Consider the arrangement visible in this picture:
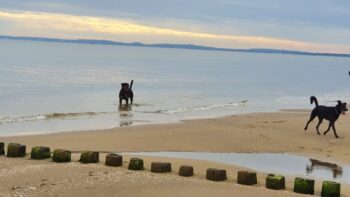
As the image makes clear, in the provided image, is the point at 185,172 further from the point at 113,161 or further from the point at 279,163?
the point at 279,163

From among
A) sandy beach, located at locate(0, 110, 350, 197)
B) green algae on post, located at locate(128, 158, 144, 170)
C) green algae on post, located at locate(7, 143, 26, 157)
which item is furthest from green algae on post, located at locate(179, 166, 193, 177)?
green algae on post, located at locate(7, 143, 26, 157)

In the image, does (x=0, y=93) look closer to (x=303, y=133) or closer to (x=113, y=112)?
(x=113, y=112)

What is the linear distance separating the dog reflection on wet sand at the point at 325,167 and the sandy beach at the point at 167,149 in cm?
47

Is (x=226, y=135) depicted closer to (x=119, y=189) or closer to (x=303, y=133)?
(x=303, y=133)

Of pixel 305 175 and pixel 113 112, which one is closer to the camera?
pixel 305 175

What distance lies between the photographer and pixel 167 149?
16094mm

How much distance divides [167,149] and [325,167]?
4.39 meters

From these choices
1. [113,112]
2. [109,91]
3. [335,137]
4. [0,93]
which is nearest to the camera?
[335,137]

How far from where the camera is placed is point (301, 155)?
15.8 meters

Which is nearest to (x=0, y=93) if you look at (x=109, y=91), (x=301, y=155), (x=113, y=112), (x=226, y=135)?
(x=109, y=91)

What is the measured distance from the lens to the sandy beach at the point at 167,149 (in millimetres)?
9984

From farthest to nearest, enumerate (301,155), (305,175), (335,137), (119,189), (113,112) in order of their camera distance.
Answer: (113,112) → (335,137) → (301,155) → (305,175) → (119,189)

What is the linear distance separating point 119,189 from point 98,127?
1226 cm

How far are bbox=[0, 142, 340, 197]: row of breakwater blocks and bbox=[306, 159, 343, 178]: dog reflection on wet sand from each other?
272cm
